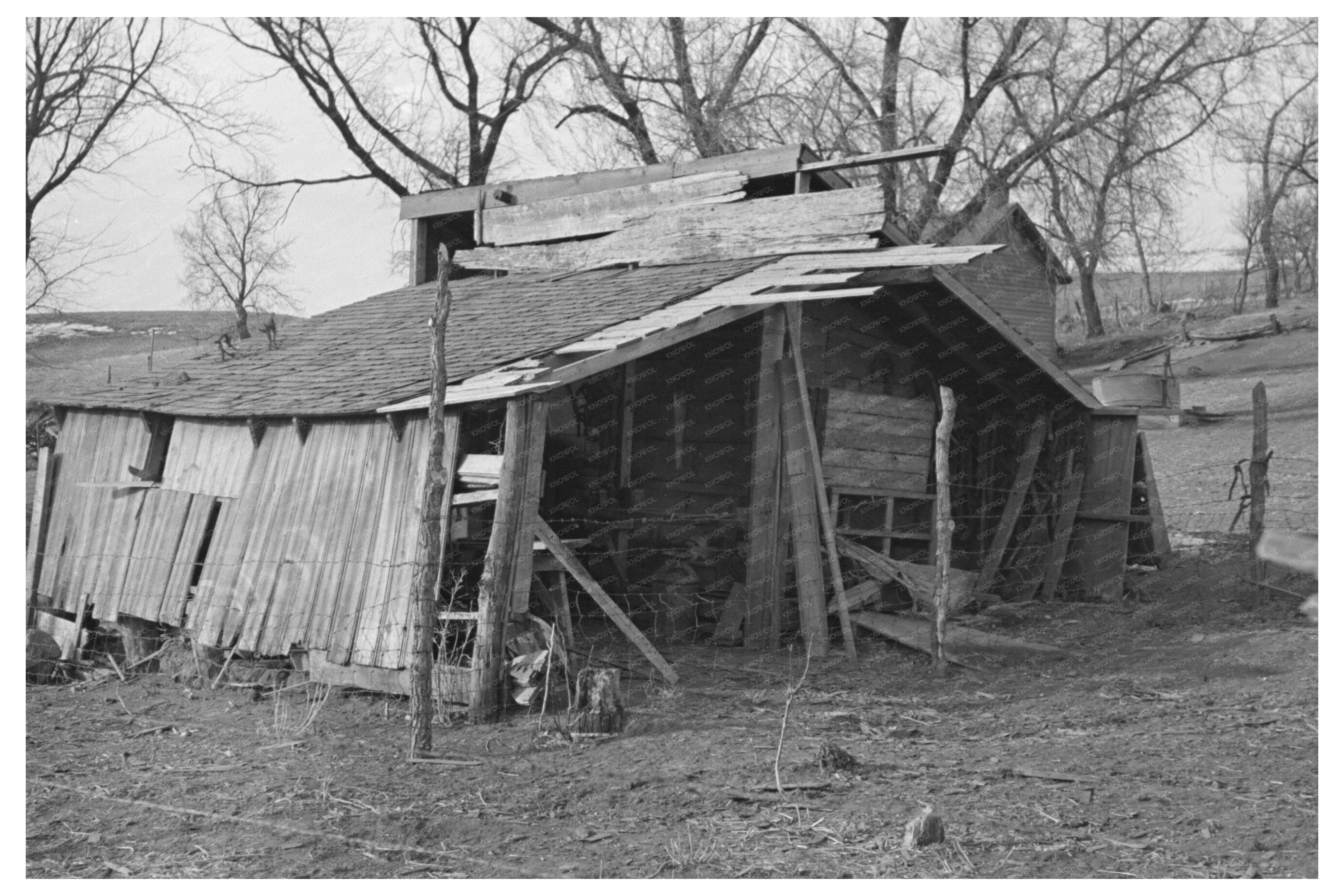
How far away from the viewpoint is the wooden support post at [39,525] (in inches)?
511

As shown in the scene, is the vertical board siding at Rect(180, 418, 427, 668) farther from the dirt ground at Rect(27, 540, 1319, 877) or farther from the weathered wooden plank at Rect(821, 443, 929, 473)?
the weathered wooden plank at Rect(821, 443, 929, 473)

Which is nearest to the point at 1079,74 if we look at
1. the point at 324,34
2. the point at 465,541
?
the point at 324,34

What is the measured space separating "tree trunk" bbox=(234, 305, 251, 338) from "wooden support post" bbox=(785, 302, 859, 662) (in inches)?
1280

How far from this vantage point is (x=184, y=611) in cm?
1105

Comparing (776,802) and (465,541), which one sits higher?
(465,541)

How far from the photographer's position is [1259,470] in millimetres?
12891

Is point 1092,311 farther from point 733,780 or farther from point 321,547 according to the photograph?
point 733,780

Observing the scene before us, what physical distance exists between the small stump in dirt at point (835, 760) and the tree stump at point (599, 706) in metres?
1.60

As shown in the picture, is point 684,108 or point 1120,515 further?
point 684,108

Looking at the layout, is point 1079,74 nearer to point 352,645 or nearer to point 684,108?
point 684,108

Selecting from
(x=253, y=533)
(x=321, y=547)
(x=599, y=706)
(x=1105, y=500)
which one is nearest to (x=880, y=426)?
(x=1105, y=500)

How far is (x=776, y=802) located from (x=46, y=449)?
10.7 m

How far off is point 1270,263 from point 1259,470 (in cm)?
3028

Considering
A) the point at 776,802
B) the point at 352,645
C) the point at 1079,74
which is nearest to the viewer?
the point at 776,802
